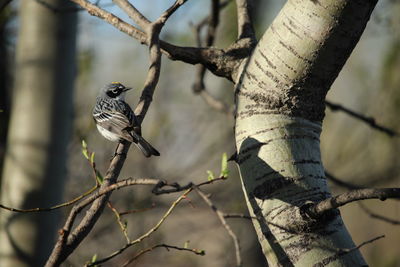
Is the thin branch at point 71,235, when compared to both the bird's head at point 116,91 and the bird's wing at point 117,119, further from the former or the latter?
the bird's head at point 116,91

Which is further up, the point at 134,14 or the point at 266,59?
the point at 266,59

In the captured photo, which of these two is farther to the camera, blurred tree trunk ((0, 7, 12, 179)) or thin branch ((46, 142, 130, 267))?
blurred tree trunk ((0, 7, 12, 179))

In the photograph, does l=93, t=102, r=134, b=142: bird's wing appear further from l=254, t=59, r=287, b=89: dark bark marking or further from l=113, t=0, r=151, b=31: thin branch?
l=254, t=59, r=287, b=89: dark bark marking

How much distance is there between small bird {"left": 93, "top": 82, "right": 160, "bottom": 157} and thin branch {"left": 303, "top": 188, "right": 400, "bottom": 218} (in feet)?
5.99

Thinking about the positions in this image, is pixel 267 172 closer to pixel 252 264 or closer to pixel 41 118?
pixel 41 118

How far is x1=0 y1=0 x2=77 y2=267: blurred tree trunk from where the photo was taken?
471 cm

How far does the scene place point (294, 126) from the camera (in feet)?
8.36

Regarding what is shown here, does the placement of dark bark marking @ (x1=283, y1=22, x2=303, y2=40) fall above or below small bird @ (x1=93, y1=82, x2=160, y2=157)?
above

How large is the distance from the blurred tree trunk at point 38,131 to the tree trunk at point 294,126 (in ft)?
8.76

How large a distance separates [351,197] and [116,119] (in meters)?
3.43

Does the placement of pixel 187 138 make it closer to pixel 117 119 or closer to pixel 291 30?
pixel 117 119

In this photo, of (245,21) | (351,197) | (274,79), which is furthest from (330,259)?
(245,21)

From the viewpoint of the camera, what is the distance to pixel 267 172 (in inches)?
96.6

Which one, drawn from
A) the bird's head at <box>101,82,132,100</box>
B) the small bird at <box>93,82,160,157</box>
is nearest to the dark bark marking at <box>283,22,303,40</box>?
the small bird at <box>93,82,160,157</box>
